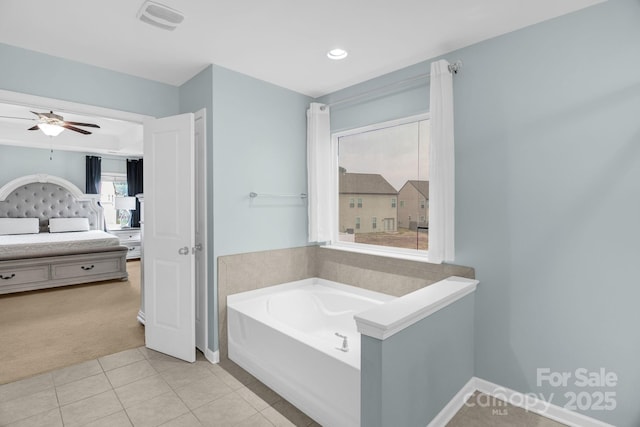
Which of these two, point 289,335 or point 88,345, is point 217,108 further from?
point 88,345

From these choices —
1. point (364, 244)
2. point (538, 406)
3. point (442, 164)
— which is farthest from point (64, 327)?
point (538, 406)

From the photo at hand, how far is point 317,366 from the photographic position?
1965 millimetres

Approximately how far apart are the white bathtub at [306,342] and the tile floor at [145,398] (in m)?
0.14

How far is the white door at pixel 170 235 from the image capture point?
269cm

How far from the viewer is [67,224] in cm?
612

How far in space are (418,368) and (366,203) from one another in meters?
1.78

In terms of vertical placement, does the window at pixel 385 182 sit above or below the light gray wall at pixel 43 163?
below

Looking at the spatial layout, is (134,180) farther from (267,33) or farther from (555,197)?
(555,197)

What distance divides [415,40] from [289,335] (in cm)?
222

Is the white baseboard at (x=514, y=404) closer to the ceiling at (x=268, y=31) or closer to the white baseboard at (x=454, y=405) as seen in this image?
the white baseboard at (x=454, y=405)

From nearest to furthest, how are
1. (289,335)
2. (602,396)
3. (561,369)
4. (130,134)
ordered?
(602,396)
(561,369)
(289,335)
(130,134)

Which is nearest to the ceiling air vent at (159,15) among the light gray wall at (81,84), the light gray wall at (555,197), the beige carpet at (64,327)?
the light gray wall at (81,84)

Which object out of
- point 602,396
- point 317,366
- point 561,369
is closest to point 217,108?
point 317,366

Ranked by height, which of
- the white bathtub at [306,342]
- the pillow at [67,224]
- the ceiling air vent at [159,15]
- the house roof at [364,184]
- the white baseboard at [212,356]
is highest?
the ceiling air vent at [159,15]
